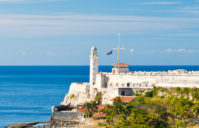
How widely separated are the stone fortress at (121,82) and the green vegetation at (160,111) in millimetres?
3440

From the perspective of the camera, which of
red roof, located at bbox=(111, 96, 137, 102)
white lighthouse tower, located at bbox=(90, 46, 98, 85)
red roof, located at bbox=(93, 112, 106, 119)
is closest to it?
red roof, located at bbox=(93, 112, 106, 119)

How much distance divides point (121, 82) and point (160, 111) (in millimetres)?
19425

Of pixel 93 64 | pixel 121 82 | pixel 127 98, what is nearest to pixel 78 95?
pixel 93 64

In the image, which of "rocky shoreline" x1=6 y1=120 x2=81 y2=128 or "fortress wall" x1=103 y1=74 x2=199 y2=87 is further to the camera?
"fortress wall" x1=103 y1=74 x2=199 y2=87

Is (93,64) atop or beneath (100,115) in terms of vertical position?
atop

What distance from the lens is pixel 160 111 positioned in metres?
78.1

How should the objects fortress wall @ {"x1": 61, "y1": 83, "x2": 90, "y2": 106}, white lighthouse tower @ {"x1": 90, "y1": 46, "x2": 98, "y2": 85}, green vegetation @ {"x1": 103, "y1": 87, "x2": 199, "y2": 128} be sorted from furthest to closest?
1. white lighthouse tower @ {"x1": 90, "y1": 46, "x2": 98, "y2": 85}
2. fortress wall @ {"x1": 61, "y1": 83, "x2": 90, "y2": 106}
3. green vegetation @ {"x1": 103, "y1": 87, "x2": 199, "y2": 128}

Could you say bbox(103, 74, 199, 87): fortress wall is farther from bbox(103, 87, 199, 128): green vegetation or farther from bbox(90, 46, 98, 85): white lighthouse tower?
bbox(90, 46, 98, 85): white lighthouse tower

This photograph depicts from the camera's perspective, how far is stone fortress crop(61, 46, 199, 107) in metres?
86.9

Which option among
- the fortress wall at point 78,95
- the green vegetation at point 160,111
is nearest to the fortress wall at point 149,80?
the green vegetation at point 160,111

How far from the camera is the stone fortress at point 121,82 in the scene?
86875mm

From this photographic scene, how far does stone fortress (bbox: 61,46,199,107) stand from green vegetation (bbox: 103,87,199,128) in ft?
11.3

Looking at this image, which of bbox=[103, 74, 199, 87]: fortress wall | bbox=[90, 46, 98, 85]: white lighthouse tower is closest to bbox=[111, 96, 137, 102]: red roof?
bbox=[103, 74, 199, 87]: fortress wall

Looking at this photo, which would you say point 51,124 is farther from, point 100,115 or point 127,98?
point 127,98
